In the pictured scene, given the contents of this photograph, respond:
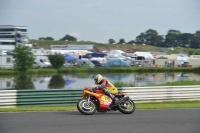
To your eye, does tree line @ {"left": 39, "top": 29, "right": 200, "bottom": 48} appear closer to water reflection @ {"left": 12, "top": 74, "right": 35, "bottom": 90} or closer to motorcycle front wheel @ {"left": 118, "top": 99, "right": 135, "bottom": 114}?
water reflection @ {"left": 12, "top": 74, "right": 35, "bottom": 90}

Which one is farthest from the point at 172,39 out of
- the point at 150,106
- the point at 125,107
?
Result: the point at 125,107

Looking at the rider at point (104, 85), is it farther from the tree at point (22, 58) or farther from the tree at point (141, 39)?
the tree at point (141, 39)

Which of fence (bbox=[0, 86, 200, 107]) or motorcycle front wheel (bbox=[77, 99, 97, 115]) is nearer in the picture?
motorcycle front wheel (bbox=[77, 99, 97, 115])

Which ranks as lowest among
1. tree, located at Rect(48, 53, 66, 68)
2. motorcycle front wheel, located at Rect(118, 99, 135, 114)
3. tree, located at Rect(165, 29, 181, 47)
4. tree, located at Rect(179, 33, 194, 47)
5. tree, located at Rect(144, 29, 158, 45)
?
motorcycle front wheel, located at Rect(118, 99, 135, 114)

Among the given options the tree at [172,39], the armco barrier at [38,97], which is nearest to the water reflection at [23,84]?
the armco barrier at [38,97]

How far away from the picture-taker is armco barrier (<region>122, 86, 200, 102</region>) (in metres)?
17.1

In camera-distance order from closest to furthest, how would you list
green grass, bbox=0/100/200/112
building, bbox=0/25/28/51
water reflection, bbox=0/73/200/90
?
green grass, bbox=0/100/200/112
water reflection, bbox=0/73/200/90
building, bbox=0/25/28/51

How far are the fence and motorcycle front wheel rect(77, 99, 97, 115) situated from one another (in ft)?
12.3

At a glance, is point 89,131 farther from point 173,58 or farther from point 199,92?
point 173,58

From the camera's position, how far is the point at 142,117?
12.3m

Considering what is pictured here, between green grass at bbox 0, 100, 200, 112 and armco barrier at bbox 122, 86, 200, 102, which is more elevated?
armco barrier at bbox 122, 86, 200, 102

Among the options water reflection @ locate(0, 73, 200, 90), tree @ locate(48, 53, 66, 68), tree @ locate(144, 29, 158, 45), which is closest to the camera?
water reflection @ locate(0, 73, 200, 90)

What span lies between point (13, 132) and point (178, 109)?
7.62 metres

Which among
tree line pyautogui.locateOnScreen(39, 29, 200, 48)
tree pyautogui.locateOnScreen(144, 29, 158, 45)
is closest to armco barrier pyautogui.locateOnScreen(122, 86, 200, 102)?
tree line pyautogui.locateOnScreen(39, 29, 200, 48)
